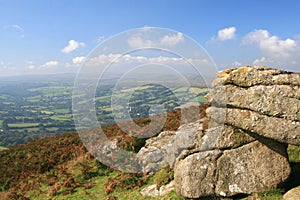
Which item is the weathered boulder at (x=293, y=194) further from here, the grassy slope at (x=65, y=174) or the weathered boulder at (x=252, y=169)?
the weathered boulder at (x=252, y=169)

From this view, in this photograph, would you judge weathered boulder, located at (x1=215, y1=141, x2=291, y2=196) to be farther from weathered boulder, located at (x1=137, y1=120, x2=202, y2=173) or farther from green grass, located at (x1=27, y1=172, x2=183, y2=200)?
weathered boulder, located at (x1=137, y1=120, x2=202, y2=173)

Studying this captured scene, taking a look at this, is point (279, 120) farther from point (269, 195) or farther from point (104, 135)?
point (104, 135)

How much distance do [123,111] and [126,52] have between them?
19.8 ft

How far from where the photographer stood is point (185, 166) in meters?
10.7

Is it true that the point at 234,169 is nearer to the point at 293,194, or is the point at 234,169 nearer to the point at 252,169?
the point at 252,169

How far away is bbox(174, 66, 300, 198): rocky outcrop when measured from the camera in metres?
9.53

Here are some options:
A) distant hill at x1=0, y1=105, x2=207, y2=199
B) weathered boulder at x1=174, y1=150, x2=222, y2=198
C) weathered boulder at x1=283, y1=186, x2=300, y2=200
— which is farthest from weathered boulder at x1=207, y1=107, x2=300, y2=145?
distant hill at x1=0, y1=105, x2=207, y2=199

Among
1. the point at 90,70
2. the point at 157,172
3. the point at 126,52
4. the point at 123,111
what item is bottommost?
the point at 157,172

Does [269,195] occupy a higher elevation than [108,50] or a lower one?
lower

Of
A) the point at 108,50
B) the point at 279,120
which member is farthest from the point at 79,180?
the point at 279,120

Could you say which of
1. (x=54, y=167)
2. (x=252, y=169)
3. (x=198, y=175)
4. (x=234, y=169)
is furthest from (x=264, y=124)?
(x=54, y=167)

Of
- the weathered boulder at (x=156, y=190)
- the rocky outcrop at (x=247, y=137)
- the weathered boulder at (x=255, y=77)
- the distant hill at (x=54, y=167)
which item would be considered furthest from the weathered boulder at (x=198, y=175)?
the distant hill at (x=54, y=167)

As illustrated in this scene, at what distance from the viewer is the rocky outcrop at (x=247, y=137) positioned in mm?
9531

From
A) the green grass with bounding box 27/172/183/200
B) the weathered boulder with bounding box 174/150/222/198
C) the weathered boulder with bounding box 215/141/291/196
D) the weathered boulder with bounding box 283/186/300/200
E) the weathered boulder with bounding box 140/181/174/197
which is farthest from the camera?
the green grass with bounding box 27/172/183/200
